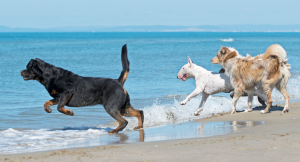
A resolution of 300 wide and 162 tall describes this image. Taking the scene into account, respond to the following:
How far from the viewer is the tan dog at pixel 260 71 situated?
7.89 m

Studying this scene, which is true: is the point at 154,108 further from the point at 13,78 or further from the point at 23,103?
the point at 13,78

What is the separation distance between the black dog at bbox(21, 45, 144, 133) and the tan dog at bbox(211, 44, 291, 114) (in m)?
2.91

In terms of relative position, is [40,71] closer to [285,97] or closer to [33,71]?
[33,71]

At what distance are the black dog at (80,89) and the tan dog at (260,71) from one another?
2906 mm

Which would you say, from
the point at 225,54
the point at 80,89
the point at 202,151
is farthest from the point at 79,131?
the point at 225,54

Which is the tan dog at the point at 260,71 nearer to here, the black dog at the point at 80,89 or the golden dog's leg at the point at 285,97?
the golden dog's leg at the point at 285,97

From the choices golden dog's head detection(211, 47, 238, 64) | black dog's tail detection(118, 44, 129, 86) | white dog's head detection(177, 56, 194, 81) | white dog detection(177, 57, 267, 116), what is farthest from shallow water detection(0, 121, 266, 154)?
white dog's head detection(177, 56, 194, 81)

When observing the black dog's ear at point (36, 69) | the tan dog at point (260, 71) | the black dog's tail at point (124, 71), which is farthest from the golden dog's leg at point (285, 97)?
the black dog's ear at point (36, 69)

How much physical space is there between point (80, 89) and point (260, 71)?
4.12 metres

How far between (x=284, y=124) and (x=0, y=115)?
7419 millimetres

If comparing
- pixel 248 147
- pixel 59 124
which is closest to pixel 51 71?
pixel 59 124

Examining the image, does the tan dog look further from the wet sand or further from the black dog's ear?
the black dog's ear

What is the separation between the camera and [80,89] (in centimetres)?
722

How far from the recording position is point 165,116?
9250 millimetres
